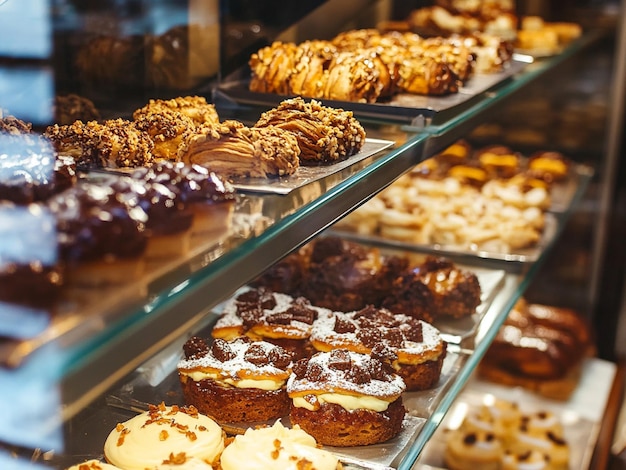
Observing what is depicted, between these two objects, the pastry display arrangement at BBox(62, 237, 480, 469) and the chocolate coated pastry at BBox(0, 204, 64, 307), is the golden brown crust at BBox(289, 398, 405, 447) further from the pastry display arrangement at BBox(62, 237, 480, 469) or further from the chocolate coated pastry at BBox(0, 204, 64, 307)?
the chocolate coated pastry at BBox(0, 204, 64, 307)

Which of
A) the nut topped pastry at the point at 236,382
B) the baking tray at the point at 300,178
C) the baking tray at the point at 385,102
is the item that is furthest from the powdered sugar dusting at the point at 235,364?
the baking tray at the point at 385,102

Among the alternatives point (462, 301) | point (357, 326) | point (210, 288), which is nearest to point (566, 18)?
point (462, 301)

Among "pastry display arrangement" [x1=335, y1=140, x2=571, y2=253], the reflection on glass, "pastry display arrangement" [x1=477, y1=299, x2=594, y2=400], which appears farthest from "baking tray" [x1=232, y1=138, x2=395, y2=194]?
"pastry display arrangement" [x1=477, y1=299, x2=594, y2=400]

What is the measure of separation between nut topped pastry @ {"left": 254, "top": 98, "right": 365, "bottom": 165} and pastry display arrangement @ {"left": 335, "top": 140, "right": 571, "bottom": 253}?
94cm

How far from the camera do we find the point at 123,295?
37.2 inches

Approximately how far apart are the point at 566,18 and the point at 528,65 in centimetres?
152

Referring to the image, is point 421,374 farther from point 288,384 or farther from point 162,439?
point 162,439

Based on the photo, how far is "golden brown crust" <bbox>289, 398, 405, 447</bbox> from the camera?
1.76 m

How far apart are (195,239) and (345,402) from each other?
791mm

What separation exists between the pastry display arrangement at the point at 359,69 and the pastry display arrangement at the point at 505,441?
1.34m

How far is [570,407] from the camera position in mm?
3545

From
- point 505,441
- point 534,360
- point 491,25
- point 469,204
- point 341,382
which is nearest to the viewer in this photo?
point 341,382

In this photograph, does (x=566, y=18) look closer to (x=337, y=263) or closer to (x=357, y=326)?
(x=337, y=263)

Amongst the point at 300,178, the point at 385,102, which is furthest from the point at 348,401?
the point at 385,102
